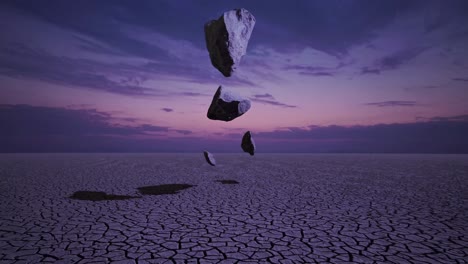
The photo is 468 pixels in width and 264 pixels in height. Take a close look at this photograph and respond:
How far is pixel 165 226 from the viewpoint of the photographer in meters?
4.46

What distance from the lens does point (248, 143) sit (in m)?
8.55

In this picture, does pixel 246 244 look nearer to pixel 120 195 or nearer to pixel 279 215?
pixel 279 215

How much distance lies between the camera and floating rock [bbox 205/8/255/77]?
4.55m

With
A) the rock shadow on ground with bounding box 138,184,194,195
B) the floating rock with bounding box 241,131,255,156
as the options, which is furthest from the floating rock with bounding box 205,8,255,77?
the rock shadow on ground with bounding box 138,184,194,195

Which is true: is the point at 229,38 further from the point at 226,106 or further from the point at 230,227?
the point at 230,227

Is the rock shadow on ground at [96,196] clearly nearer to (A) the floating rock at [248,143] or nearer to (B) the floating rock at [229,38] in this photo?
(A) the floating rock at [248,143]

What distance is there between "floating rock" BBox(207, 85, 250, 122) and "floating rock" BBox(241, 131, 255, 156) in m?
2.60

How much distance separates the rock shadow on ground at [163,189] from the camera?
7582 mm

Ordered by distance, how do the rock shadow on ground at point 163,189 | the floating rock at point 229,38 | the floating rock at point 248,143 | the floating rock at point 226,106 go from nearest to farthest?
the floating rock at point 229,38, the floating rock at point 226,106, the rock shadow on ground at point 163,189, the floating rock at point 248,143

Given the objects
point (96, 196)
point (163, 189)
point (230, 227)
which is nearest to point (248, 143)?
point (163, 189)

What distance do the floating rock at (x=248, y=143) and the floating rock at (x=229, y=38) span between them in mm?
3835

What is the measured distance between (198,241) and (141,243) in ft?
2.30

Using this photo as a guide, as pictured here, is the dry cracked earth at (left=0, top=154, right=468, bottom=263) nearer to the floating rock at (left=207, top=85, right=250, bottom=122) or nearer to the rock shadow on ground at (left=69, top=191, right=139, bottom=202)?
the rock shadow on ground at (left=69, top=191, right=139, bottom=202)

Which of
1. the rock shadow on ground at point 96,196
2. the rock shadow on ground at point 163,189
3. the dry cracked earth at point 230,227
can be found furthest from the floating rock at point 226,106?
the rock shadow on ground at point 96,196
